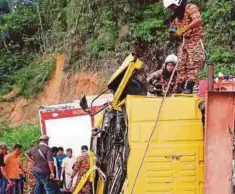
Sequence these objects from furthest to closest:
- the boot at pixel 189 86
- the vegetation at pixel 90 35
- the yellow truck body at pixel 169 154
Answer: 1. the vegetation at pixel 90 35
2. the boot at pixel 189 86
3. the yellow truck body at pixel 169 154

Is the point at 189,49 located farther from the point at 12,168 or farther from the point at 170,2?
the point at 12,168

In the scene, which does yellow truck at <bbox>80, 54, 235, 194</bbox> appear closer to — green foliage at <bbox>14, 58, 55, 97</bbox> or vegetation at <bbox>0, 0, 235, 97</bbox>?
vegetation at <bbox>0, 0, 235, 97</bbox>

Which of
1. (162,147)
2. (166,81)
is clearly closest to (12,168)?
(166,81)

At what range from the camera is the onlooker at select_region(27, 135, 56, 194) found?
37.8ft

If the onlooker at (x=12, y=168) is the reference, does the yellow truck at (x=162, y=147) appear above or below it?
above

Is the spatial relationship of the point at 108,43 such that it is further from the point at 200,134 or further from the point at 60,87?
the point at 200,134

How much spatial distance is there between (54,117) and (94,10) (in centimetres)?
784

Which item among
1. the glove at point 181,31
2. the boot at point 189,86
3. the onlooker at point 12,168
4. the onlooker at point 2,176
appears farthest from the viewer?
the onlooker at point 12,168

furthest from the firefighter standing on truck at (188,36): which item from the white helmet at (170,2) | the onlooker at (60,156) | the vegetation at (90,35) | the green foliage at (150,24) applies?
the green foliage at (150,24)

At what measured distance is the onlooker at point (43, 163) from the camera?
11.5 meters

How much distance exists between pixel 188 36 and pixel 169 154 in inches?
92.1

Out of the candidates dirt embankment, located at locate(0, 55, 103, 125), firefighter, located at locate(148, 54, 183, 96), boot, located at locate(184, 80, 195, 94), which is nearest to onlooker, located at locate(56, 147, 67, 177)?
firefighter, located at locate(148, 54, 183, 96)

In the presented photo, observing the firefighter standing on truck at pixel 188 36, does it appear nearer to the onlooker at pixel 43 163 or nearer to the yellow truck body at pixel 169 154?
the yellow truck body at pixel 169 154

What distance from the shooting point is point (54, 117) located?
14508mm
